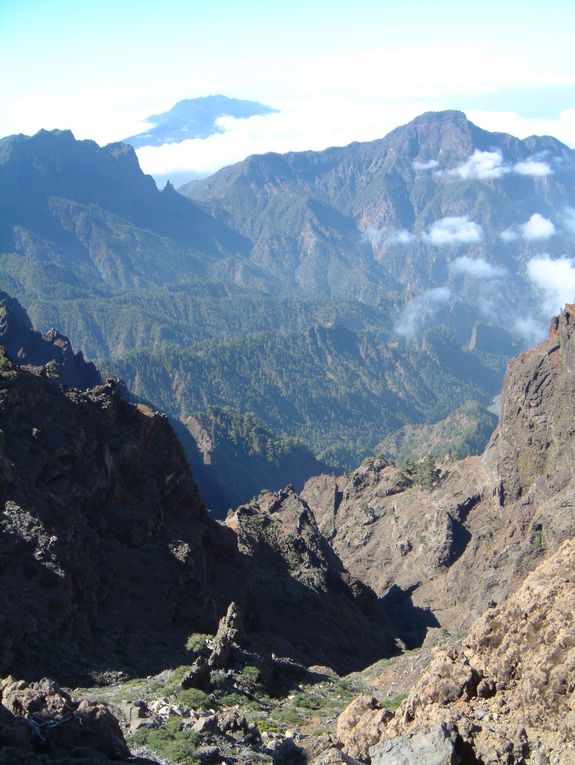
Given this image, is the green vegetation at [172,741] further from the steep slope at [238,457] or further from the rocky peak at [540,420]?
the steep slope at [238,457]

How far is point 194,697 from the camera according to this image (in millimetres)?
33938

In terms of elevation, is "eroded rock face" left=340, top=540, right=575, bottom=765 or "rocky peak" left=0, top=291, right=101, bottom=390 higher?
"eroded rock face" left=340, top=540, right=575, bottom=765

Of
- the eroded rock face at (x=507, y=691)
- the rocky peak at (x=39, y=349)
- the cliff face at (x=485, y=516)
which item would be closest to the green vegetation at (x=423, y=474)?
the cliff face at (x=485, y=516)

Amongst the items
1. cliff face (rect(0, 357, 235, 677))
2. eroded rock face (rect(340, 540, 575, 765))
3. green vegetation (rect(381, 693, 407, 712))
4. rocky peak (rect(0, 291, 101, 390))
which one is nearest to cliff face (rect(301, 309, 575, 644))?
green vegetation (rect(381, 693, 407, 712))

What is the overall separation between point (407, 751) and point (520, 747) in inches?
102

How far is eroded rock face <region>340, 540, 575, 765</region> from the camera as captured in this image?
1972cm

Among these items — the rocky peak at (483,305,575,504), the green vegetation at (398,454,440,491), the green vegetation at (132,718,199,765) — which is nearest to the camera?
the green vegetation at (132,718,199,765)

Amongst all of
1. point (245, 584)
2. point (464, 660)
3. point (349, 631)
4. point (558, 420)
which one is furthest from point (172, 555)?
point (558, 420)

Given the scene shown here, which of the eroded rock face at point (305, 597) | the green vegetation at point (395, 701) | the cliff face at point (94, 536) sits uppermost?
the cliff face at point (94, 536)

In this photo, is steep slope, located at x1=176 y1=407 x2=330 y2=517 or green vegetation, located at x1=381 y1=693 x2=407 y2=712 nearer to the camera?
green vegetation, located at x1=381 y1=693 x2=407 y2=712

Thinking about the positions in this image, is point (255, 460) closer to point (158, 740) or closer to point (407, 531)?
point (407, 531)

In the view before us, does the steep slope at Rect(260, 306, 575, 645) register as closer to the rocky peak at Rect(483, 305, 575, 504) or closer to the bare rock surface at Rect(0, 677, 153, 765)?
the rocky peak at Rect(483, 305, 575, 504)

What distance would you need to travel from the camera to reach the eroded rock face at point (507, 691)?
64.7ft

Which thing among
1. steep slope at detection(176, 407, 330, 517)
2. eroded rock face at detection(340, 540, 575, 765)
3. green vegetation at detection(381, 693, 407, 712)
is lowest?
steep slope at detection(176, 407, 330, 517)
